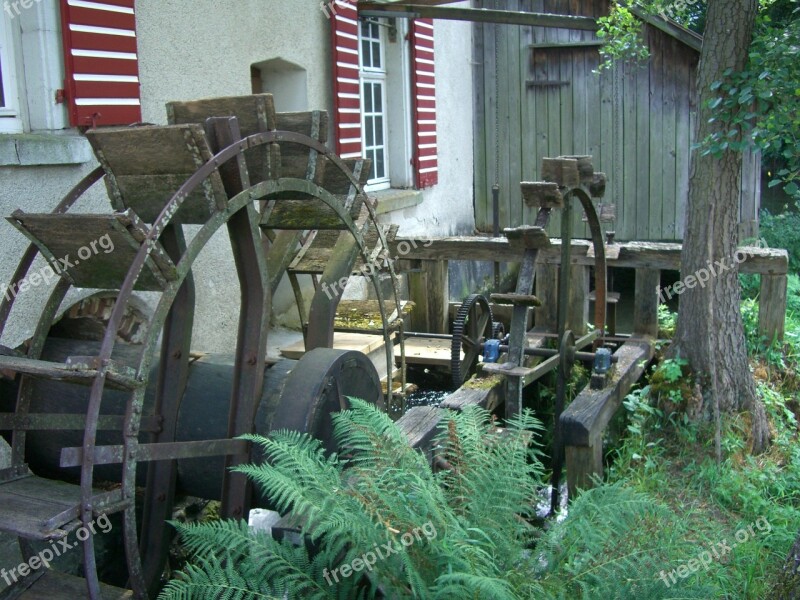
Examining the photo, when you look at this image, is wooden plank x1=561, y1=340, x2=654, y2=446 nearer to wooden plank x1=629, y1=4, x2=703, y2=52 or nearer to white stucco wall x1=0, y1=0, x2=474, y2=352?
white stucco wall x1=0, y1=0, x2=474, y2=352

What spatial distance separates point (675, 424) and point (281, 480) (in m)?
3.25

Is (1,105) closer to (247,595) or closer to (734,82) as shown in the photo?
(247,595)

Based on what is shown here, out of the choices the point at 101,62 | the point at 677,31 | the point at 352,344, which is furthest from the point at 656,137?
the point at 101,62

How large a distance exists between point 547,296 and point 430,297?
3.21 feet

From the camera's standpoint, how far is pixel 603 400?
4902 mm

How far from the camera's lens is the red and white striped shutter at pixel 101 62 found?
14.2 feet

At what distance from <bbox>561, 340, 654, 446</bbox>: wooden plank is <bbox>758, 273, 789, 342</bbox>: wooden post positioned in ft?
2.51

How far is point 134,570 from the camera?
2820 mm

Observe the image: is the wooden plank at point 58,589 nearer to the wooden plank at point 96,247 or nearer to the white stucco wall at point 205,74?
the wooden plank at point 96,247

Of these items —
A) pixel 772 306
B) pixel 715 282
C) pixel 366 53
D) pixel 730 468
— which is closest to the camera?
pixel 730 468

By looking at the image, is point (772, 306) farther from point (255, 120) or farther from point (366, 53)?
point (366, 53)

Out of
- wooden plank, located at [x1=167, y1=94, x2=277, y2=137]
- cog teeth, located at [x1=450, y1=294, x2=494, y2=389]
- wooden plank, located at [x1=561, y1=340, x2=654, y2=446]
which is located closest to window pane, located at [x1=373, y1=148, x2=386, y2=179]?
cog teeth, located at [x1=450, y1=294, x2=494, y2=389]

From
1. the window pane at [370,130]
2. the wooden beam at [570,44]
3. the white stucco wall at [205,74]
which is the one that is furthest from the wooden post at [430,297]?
the wooden beam at [570,44]

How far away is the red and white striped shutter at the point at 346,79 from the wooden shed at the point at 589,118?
10.2ft
